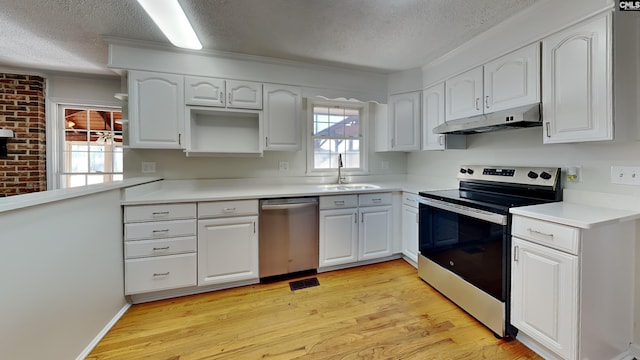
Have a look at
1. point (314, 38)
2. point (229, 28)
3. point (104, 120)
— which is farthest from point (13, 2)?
point (314, 38)

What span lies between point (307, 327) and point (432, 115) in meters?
2.52

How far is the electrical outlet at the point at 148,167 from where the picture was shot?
2.66 m

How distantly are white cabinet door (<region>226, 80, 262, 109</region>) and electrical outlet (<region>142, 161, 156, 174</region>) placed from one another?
1089mm

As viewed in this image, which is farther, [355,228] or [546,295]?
[355,228]

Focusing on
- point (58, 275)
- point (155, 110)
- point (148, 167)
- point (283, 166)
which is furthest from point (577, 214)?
point (148, 167)

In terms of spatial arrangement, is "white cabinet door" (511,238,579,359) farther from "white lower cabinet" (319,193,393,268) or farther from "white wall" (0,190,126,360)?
"white wall" (0,190,126,360)

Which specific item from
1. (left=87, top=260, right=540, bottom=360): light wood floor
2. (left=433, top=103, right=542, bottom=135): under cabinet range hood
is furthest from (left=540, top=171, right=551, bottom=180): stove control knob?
(left=87, top=260, right=540, bottom=360): light wood floor

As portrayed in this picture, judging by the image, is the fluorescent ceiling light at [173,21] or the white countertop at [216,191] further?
the white countertop at [216,191]

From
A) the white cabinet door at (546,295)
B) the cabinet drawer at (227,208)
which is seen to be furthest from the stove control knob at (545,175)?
the cabinet drawer at (227,208)

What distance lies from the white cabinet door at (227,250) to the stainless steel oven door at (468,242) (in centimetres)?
168

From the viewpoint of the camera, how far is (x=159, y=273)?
208 cm

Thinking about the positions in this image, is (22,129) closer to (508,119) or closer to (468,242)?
(468,242)

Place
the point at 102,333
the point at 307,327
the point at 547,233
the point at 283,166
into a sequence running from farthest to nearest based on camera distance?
the point at 283,166
the point at 307,327
the point at 102,333
the point at 547,233

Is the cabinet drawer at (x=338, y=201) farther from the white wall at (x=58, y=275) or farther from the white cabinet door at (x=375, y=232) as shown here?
the white wall at (x=58, y=275)
